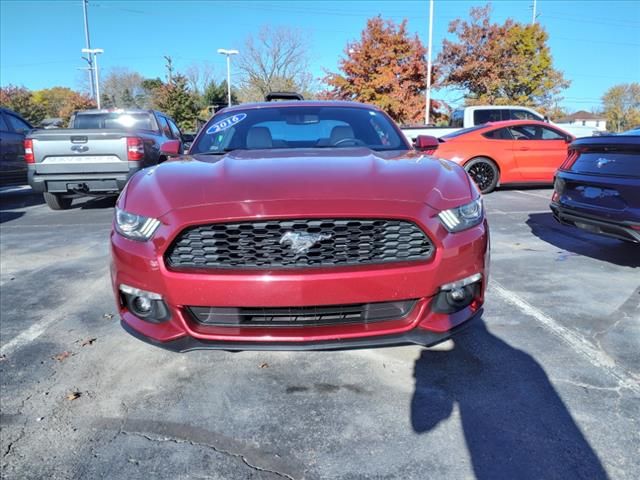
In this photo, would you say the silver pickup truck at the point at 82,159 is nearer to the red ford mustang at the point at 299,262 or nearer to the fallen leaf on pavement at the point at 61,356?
the fallen leaf on pavement at the point at 61,356

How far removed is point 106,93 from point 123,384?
61.8m

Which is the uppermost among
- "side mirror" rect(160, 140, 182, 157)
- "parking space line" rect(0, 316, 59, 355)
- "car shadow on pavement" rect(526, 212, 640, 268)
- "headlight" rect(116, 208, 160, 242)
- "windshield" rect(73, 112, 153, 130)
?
"windshield" rect(73, 112, 153, 130)

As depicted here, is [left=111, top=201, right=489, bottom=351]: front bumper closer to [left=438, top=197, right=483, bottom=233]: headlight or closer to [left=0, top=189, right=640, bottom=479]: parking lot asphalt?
[left=438, top=197, right=483, bottom=233]: headlight

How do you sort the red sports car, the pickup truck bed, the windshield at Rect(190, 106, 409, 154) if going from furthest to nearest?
the red sports car, the pickup truck bed, the windshield at Rect(190, 106, 409, 154)

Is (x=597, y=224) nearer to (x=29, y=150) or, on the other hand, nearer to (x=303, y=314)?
(x=303, y=314)

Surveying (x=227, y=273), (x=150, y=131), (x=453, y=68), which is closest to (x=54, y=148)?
(x=150, y=131)

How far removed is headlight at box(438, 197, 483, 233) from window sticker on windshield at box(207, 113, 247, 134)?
2201 mm

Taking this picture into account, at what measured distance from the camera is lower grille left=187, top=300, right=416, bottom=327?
2236 millimetres

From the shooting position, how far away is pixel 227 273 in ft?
7.12

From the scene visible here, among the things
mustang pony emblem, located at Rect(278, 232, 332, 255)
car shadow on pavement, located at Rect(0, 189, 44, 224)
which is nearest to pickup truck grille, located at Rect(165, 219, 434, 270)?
mustang pony emblem, located at Rect(278, 232, 332, 255)

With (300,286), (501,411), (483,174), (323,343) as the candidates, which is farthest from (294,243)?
(483,174)

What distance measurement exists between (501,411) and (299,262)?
3.96ft

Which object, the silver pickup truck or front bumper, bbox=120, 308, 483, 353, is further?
the silver pickup truck

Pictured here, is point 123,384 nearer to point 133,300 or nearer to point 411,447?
point 133,300
